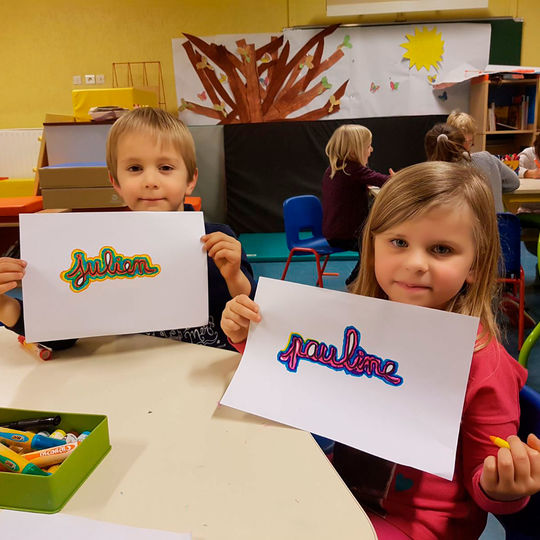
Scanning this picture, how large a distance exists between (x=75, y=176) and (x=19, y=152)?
2950 millimetres

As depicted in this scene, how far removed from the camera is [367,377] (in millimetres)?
711

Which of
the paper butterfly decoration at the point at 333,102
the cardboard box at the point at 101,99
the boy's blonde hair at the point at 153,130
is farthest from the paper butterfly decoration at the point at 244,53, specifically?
the boy's blonde hair at the point at 153,130

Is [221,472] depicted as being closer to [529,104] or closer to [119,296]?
[119,296]

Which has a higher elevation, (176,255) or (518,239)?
(176,255)

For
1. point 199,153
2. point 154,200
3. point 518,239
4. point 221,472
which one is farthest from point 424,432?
point 199,153

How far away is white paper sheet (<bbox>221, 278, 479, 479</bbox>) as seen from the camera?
0.66 metres

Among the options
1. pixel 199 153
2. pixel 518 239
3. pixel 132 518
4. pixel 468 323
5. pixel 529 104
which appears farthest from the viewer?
pixel 199 153

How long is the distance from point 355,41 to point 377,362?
5.25m

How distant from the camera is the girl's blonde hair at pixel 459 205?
837 mm

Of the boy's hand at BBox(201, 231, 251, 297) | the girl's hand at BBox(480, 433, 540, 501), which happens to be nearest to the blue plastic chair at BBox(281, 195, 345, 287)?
the boy's hand at BBox(201, 231, 251, 297)

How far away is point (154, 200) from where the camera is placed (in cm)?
121

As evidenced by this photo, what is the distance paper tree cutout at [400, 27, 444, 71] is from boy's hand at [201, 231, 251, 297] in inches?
195

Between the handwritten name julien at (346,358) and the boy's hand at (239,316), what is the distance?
0.24 ft

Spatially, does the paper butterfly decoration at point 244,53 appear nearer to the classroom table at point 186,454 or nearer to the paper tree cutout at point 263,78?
the paper tree cutout at point 263,78
